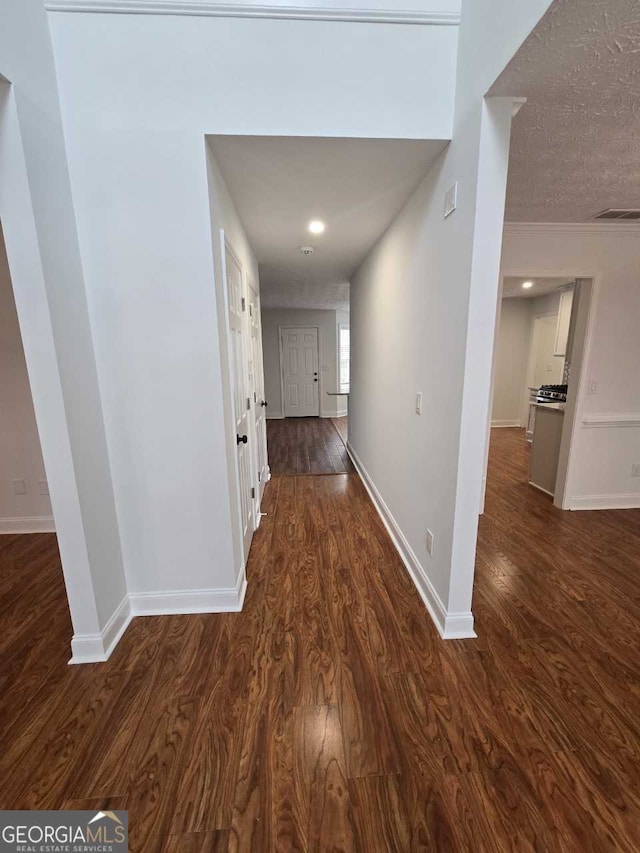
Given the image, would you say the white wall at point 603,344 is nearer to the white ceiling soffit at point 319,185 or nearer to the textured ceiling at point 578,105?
the textured ceiling at point 578,105

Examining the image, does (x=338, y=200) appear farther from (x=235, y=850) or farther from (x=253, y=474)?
(x=235, y=850)

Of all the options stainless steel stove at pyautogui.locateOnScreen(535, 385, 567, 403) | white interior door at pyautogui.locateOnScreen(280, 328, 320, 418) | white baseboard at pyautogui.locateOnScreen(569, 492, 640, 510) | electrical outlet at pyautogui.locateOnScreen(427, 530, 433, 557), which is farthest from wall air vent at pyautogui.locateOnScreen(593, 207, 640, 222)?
white interior door at pyautogui.locateOnScreen(280, 328, 320, 418)

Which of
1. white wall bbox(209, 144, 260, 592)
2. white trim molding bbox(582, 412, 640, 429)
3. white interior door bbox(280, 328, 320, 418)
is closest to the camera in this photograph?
white wall bbox(209, 144, 260, 592)

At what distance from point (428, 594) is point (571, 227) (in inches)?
119

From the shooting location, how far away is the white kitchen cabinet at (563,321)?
5219 millimetres

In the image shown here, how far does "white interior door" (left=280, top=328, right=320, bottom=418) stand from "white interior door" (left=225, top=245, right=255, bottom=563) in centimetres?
502

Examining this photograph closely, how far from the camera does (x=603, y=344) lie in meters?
2.86

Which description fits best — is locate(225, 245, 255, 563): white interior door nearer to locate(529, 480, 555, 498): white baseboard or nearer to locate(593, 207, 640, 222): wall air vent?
locate(593, 207, 640, 222): wall air vent

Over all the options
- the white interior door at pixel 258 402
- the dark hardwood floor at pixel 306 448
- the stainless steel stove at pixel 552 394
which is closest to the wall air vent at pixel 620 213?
the stainless steel stove at pixel 552 394

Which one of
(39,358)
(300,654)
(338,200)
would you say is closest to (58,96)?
(39,358)

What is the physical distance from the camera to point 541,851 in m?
0.95

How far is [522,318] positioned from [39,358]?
23.1ft

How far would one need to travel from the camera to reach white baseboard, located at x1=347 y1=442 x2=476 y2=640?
1.68 metres

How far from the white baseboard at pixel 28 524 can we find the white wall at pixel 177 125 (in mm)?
1669
